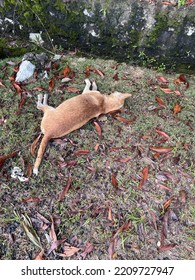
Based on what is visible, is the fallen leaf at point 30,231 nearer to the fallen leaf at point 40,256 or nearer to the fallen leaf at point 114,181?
the fallen leaf at point 40,256

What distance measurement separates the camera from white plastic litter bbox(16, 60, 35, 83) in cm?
376

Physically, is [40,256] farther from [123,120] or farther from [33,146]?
[123,120]

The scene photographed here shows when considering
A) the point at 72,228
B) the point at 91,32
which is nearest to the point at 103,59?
the point at 91,32

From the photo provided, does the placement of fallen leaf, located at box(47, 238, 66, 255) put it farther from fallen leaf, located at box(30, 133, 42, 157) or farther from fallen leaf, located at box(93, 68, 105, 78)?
fallen leaf, located at box(93, 68, 105, 78)

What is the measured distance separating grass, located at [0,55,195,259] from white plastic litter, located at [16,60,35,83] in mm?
133

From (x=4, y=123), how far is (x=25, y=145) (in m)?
0.38

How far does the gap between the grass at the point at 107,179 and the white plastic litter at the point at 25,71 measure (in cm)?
13

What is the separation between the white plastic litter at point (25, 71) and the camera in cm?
376

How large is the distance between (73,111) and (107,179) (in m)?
0.77

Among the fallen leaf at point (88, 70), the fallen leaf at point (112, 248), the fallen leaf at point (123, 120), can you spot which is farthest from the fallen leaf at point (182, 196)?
the fallen leaf at point (88, 70)

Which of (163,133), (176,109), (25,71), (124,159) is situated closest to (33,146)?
(124,159)

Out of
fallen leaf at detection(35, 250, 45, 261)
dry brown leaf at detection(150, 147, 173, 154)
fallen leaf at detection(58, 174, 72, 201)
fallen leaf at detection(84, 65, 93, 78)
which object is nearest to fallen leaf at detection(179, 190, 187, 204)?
dry brown leaf at detection(150, 147, 173, 154)
